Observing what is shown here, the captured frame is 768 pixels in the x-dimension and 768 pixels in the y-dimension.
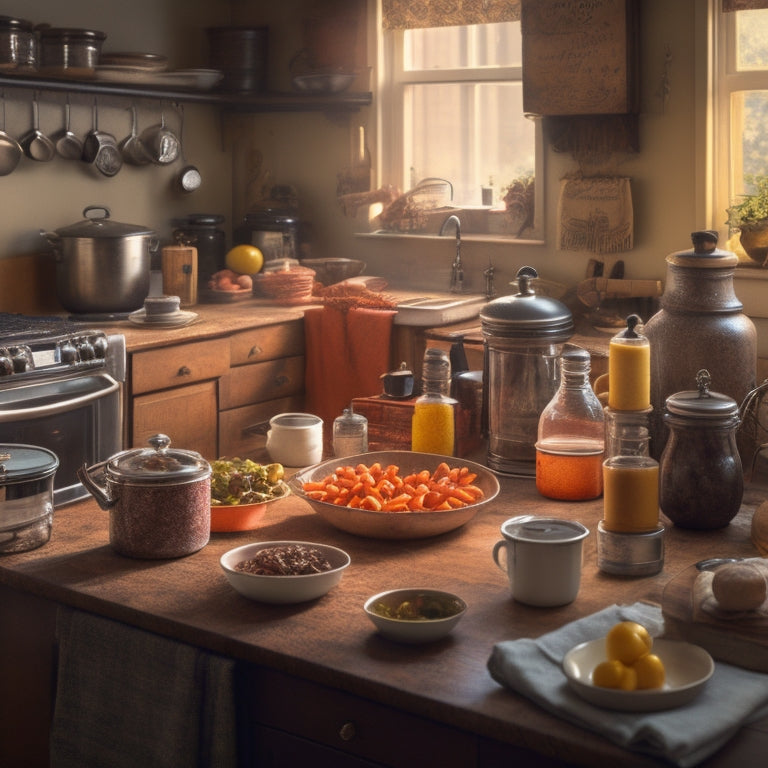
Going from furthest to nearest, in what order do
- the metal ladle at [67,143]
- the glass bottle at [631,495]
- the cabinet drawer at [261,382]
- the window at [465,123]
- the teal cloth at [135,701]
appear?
the window at [465,123]
the metal ladle at [67,143]
the cabinet drawer at [261,382]
the glass bottle at [631,495]
the teal cloth at [135,701]

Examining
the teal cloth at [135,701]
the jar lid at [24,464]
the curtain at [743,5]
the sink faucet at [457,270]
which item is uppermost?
the curtain at [743,5]

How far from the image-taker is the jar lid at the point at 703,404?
2068 mm

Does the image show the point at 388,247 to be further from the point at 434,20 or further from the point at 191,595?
the point at 191,595

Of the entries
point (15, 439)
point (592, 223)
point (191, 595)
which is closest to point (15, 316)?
point (15, 439)

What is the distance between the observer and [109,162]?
204 inches

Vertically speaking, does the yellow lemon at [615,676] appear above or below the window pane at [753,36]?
below

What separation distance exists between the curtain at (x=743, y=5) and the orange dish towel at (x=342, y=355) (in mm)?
1730

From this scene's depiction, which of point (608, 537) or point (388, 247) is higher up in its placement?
point (388, 247)

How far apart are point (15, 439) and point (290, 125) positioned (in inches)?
109

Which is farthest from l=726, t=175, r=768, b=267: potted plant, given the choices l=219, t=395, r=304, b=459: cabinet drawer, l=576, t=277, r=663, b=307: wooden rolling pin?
l=219, t=395, r=304, b=459: cabinet drawer

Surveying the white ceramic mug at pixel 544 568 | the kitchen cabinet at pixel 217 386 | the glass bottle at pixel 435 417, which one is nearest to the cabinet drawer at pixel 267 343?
the kitchen cabinet at pixel 217 386

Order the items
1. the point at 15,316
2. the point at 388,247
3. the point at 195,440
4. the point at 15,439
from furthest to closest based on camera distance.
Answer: the point at 388,247, the point at 195,440, the point at 15,316, the point at 15,439

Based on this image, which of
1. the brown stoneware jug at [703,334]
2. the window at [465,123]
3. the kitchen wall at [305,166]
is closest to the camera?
the brown stoneware jug at [703,334]

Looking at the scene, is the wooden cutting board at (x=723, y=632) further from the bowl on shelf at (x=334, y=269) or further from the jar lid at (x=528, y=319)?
the bowl on shelf at (x=334, y=269)
